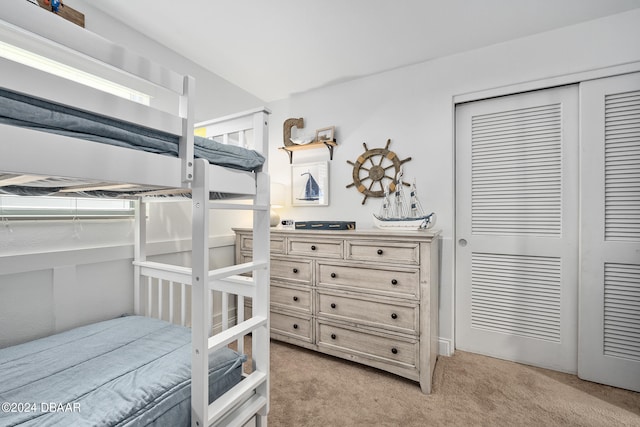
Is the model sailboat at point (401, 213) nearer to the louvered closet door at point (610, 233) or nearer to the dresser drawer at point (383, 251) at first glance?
the dresser drawer at point (383, 251)

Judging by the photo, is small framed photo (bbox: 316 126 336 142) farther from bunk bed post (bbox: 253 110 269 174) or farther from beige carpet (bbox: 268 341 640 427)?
beige carpet (bbox: 268 341 640 427)

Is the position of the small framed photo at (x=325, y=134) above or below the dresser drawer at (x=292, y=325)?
Result: above

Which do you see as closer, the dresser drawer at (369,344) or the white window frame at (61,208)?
the white window frame at (61,208)

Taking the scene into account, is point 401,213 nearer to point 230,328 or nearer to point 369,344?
point 369,344

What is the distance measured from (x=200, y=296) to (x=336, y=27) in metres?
2.00

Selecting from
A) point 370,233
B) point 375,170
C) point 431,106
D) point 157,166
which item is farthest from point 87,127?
point 431,106

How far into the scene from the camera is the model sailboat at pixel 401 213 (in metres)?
2.16

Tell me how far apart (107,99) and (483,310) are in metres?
2.73

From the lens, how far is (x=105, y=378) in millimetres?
1145

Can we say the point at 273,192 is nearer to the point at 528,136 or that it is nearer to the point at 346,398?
the point at 346,398

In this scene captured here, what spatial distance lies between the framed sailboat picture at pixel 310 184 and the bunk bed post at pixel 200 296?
6.34 ft

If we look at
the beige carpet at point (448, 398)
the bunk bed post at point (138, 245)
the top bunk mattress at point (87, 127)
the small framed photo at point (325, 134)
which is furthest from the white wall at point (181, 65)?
the beige carpet at point (448, 398)

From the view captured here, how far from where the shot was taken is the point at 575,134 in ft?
6.80

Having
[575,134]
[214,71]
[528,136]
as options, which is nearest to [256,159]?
[214,71]
